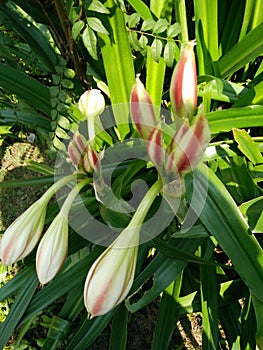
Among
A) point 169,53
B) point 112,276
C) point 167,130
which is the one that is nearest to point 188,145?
point 112,276

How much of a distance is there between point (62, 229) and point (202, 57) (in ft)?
2.13

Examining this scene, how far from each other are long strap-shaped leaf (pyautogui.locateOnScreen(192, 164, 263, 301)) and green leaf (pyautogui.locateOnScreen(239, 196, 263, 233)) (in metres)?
0.10

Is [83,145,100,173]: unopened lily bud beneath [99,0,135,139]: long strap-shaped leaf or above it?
beneath

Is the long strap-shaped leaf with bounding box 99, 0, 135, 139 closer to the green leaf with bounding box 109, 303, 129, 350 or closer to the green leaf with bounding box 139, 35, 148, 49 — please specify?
the green leaf with bounding box 139, 35, 148, 49

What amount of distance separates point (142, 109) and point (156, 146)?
0.19ft

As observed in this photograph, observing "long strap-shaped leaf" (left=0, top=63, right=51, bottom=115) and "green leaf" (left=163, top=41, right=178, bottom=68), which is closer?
"green leaf" (left=163, top=41, right=178, bottom=68)

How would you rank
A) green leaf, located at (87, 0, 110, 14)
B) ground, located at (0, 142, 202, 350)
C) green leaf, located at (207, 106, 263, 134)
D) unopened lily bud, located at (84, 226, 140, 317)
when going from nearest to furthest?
unopened lily bud, located at (84, 226, 140, 317)
green leaf, located at (87, 0, 110, 14)
green leaf, located at (207, 106, 263, 134)
ground, located at (0, 142, 202, 350)

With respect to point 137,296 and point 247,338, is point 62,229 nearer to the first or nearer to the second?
point 247,338

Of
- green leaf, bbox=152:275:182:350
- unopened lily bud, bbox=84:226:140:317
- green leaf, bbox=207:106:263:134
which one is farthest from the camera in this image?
green leaf, bbox=152:275:182:350

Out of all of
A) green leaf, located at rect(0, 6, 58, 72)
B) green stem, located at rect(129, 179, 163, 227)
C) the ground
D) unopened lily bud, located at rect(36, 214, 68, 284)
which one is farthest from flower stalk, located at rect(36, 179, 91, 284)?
the ground

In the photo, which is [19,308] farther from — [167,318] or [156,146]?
[156,146]

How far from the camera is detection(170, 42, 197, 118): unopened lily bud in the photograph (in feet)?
1.87

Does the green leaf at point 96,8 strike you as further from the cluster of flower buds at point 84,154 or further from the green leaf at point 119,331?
the green leaf at point 119,331

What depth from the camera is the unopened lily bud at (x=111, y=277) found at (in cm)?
53
